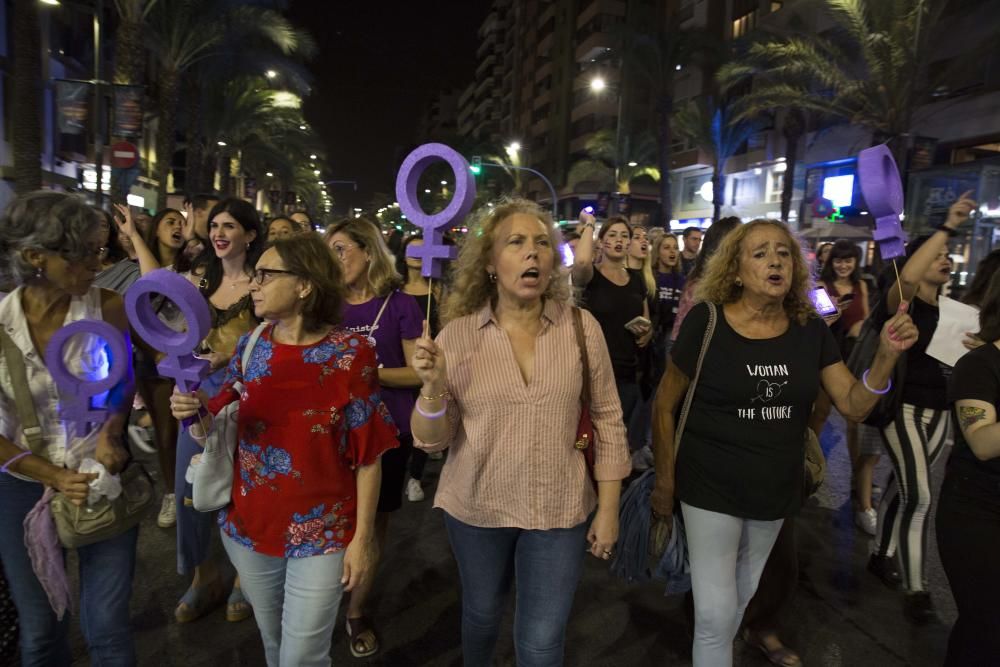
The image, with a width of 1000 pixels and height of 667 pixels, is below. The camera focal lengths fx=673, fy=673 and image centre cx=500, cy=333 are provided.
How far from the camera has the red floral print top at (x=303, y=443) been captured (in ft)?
7.82

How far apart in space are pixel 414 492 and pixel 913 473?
3579 millimetres

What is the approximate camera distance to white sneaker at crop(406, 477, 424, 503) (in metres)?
5.57

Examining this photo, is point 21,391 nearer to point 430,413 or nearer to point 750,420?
point 430,413

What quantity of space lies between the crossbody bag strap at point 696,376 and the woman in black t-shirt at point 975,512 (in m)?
0.92

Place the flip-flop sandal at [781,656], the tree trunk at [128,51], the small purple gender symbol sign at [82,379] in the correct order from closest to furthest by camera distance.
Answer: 1. the small purple gender symbol sign at [82,379]
2. the flip-flop sandal at [781,656]
3. the tree trunk at [128,51]

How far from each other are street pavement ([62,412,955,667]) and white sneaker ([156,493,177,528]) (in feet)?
0.22

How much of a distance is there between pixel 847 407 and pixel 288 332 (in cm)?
227

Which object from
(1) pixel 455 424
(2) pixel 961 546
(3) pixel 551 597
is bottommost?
(3) pixel 551 597

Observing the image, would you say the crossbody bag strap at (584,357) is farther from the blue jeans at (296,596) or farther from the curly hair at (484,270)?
the blue jeans at (296,596)

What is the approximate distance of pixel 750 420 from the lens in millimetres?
2730

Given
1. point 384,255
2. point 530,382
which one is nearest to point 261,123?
point 384,255

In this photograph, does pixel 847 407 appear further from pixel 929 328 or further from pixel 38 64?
pixel 38 64

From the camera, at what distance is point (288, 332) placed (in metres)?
2.50

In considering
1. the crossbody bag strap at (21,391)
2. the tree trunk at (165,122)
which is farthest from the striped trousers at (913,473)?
the tree trunk at (165,122)
